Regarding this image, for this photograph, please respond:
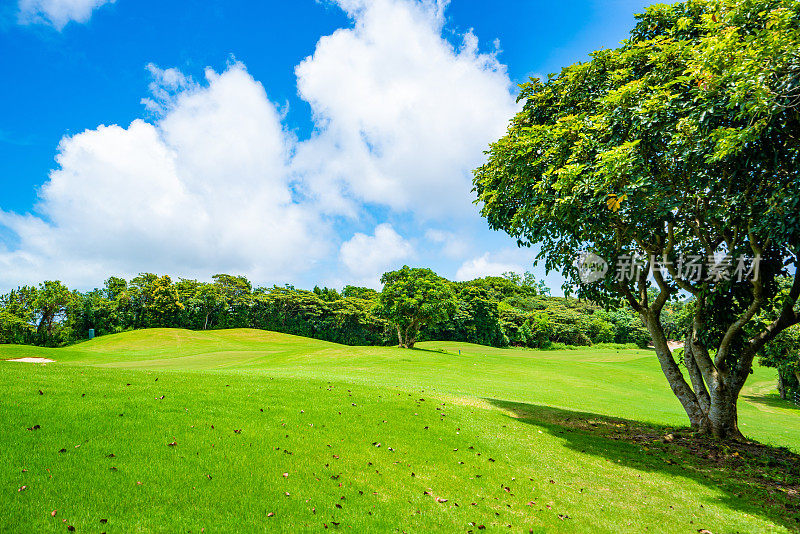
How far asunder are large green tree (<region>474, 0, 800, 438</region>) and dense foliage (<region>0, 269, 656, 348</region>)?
53985mm

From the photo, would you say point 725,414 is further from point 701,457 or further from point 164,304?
point 164,304

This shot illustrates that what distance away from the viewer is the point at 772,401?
37219mm

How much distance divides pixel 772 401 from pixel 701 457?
37.9m

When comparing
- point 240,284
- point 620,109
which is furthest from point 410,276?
point 240,284

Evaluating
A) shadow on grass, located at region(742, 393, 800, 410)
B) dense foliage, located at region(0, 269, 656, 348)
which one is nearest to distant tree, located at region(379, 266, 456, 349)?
dense foliage, located at region(0, 269, 656, 348)

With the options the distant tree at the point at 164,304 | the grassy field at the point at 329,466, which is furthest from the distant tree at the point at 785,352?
the distant tree at the point at 164,304

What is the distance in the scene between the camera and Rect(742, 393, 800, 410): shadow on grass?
34.5 meters

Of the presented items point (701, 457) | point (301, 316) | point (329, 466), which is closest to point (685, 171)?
point (701, 457)

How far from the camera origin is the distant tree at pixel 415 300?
147 ft

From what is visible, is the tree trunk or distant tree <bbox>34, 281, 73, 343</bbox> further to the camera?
distant tree <bbox>34, 281, 73, 343</bbox>

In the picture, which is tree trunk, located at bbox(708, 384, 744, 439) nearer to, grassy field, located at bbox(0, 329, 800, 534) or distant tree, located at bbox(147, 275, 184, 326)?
grassy field, located at bbox(0, 329, 800, 534)

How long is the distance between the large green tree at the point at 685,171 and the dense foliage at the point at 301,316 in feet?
177

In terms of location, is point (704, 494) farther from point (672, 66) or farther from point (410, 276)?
point (410, 276)

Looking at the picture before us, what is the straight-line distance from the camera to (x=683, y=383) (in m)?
13.7
